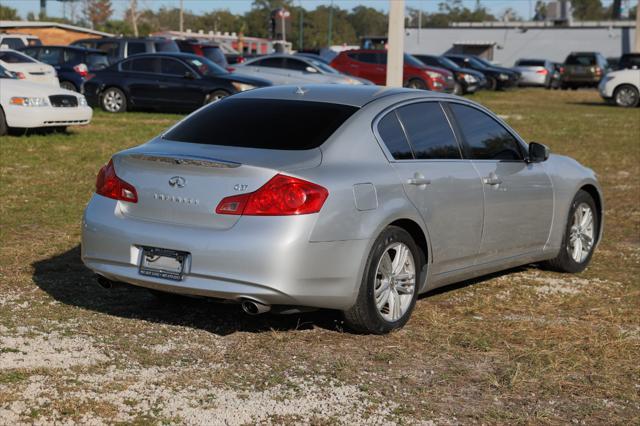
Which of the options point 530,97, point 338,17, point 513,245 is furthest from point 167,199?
point 338,17

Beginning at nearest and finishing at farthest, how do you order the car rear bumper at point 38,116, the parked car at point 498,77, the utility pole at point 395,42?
the car rear bumper at point 38,116, the utility pole at point 395,42, the parked car at point 498,77

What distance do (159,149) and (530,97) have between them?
117ft

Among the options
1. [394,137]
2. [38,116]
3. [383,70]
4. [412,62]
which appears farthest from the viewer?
[412,62]

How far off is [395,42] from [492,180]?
13.6m

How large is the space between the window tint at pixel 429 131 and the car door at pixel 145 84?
17487 millimetres

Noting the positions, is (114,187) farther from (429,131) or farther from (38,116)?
(38,116)

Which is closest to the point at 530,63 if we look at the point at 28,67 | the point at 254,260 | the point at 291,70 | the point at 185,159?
the point at 291,70

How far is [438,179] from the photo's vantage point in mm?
6773

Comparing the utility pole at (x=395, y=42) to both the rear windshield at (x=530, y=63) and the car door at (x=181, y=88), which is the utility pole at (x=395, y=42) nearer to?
the car door at (x=181, y=88)

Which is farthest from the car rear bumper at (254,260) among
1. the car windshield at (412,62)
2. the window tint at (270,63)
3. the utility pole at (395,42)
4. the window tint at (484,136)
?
the car windshield at (412,62)

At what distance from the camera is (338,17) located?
17825 cm

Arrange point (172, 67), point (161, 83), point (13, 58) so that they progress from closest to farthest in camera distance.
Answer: point (13, 58) < point (161, 83) < point (172, 67)

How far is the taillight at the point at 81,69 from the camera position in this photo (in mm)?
26817

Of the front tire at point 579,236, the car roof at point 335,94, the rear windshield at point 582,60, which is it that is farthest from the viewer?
the rear windshield at point 582,60
